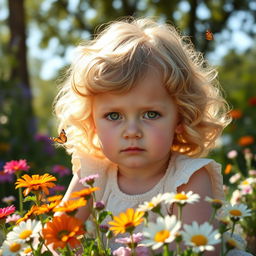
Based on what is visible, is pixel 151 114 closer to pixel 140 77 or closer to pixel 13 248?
pixel 140 77

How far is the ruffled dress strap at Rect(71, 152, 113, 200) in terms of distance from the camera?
2.37 m

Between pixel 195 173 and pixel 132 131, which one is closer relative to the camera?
pixel 132 131

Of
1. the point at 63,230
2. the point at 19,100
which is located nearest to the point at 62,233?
the point at 63,230

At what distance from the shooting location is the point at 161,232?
1305 mm

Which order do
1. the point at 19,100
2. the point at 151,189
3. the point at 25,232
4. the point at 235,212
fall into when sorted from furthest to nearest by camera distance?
1. the point at 19,100
2. the point at 151,189
3. the point at 235,212
4. the point at 25,232

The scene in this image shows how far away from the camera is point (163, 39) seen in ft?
7.40

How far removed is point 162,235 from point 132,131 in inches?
28.6

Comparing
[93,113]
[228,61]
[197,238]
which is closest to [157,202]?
[197,238]

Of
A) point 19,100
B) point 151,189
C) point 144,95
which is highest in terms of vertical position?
point 144,95

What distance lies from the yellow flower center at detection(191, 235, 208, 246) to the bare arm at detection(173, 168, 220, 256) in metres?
0.65

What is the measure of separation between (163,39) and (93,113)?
0.44 metres

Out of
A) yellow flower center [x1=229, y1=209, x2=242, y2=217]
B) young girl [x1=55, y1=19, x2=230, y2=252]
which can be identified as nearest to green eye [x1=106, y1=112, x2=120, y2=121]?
young girl [x1=55, y1=19, x2=230, y2=252]

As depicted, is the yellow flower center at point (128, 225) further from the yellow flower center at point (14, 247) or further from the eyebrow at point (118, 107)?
the eyebrow at point (118, 107)

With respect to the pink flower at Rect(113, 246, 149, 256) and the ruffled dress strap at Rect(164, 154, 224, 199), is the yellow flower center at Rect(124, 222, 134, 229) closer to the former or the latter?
the pink flower at Rect(113, 246, 149, 256)
